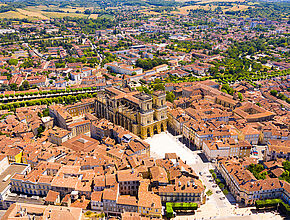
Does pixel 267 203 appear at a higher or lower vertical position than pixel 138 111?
lower

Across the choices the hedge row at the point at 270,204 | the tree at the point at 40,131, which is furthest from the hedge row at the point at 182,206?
the tree at the point at 40,131

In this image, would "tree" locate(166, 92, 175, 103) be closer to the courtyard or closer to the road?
the road

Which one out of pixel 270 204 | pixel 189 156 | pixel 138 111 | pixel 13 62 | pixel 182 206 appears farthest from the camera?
pixel 13 62

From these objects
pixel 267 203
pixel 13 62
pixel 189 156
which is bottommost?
pixel 189 156

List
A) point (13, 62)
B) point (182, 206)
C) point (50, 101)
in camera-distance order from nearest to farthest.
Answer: point (182, 206), point (50, 101), point (13, 62)

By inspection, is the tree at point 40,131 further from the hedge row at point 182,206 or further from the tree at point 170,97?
the hedge row at point 182,206

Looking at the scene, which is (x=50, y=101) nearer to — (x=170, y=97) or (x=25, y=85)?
(x=25, y=85)

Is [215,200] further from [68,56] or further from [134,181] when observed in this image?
[68,56]

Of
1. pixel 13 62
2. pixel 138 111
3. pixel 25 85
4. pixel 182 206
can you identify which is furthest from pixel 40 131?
pixel 13 62

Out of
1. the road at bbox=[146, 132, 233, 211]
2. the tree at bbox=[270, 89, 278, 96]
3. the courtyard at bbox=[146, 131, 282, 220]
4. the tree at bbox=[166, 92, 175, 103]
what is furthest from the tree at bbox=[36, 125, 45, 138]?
the tree at bbox=[270, 89, 278, 96]

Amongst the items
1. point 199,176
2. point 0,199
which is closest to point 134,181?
point 199,176
